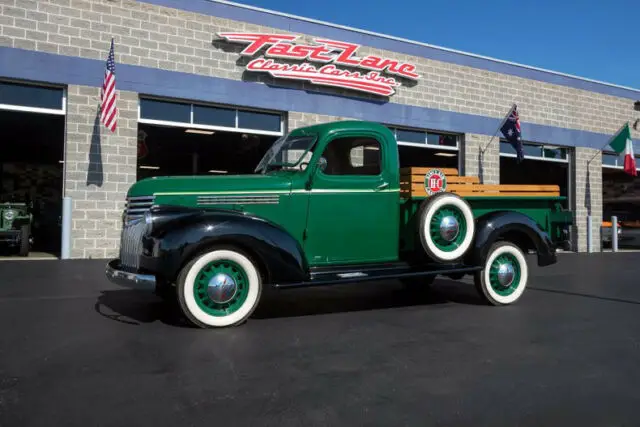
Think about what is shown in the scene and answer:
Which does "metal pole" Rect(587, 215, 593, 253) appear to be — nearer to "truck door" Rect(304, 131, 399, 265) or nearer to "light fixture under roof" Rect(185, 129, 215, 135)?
"light fixture under roof" Rect(185, 129, 215, 135)

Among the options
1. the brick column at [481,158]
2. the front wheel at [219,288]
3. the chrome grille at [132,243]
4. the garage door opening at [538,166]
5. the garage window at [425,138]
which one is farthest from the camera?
the garage door opening at [538,166]

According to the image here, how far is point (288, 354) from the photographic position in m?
4.36

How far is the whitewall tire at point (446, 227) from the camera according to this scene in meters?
6.20

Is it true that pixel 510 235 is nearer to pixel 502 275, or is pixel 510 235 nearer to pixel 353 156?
pixel 502 275

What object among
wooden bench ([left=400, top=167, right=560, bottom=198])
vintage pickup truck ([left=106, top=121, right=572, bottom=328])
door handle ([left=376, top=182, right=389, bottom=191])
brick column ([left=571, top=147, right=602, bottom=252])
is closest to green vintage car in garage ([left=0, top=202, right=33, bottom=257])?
vintage pickup truck ([left=106, top=121, right=572, bottom=328])

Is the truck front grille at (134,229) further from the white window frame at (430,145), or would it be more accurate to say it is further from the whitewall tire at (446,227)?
the white window frame at (430,145)

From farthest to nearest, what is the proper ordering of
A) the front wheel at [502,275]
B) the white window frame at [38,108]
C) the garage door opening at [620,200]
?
the garage door opening at [620,200] < the white window frame at [38,108] < the front wheel at [502,275]

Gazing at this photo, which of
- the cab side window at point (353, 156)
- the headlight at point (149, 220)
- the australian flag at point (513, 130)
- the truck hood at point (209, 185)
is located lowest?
the headlight at point (149, 220)

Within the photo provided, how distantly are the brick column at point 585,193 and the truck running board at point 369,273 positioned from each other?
1460cm

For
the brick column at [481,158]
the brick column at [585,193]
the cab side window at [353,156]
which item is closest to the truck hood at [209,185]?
the cab side window at [353,156]

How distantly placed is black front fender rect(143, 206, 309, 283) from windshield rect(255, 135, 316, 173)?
956 mm

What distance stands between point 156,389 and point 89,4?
429 inches

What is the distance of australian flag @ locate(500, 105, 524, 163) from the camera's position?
1662 centimetres

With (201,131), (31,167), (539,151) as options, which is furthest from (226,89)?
(31,167)
